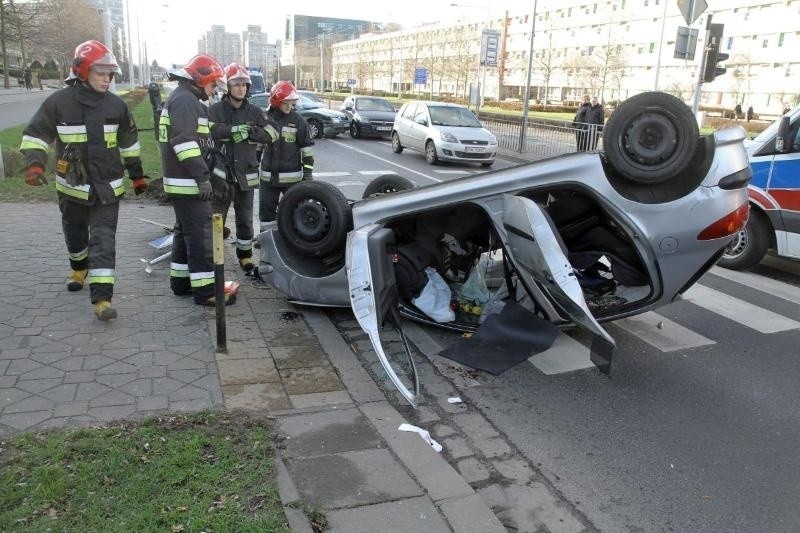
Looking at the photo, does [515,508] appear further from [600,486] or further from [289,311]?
[289,311]

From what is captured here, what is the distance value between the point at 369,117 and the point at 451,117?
5769 mm

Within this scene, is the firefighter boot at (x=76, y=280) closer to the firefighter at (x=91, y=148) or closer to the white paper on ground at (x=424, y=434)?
the firefighter at (x=91, y=148)

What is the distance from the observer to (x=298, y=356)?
459 cm

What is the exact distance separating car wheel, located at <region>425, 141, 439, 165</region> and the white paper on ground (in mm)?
14387

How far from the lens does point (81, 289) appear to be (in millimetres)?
5562

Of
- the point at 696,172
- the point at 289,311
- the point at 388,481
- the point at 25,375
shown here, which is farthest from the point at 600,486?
the point at 25,375

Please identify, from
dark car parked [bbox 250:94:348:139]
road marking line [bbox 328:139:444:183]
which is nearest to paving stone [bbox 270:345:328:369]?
road marking line [bbox 328:139:444:183]

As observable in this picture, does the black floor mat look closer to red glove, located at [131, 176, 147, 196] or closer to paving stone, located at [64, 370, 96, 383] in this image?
paving stone, located at [64, 370, 96, 383]

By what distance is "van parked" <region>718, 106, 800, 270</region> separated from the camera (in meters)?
6.99

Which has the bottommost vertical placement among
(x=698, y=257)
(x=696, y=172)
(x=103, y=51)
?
(x=698, y=257)

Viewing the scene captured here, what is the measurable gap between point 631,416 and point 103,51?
14.7 feet

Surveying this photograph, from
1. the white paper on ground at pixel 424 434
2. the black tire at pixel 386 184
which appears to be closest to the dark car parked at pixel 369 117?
the black tire at pixel 386 184

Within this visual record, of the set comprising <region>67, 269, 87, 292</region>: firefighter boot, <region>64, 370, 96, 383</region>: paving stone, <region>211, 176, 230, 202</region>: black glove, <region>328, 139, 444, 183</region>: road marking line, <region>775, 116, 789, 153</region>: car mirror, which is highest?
<region>775, 116, 789, 153</region>: car mirror

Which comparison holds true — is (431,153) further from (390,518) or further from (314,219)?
(390,518)
